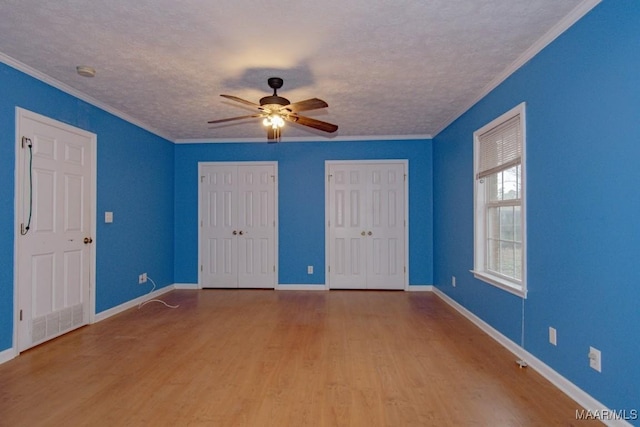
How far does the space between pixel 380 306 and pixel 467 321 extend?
1.15 meters

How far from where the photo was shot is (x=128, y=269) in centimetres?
471

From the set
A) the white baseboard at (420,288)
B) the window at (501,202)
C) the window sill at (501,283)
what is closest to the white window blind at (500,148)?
the window at (501,202)

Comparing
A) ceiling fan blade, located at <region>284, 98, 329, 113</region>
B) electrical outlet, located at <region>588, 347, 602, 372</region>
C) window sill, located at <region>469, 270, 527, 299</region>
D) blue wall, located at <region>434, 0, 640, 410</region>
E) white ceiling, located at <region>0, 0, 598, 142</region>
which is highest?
white ceiling, located at <region>0, 0, 598, 142</region>

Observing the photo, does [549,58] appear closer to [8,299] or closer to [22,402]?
[22,402]

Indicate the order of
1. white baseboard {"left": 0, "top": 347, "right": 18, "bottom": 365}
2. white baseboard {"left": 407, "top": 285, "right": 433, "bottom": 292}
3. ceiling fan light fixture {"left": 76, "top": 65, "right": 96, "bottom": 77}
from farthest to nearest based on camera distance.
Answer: white baseboard {"left": 407, "top": 285, "right": 433, "bottom": 292} → ceiling fan light fixture {"left": 76, "top": 65, "right": 96, "bottom": 77} → white baseboard {"left": 0, "top": 347, "right": 18, "bottom": 365}

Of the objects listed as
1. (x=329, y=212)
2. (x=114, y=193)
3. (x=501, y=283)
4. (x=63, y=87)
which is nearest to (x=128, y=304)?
(x=114, y=193)

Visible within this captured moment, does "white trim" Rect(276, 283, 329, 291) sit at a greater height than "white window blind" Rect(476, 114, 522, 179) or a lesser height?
lesser

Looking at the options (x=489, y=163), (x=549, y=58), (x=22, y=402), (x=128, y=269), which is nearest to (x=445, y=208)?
(x=489, y=163)

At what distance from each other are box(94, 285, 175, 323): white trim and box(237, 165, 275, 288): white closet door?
1.20m

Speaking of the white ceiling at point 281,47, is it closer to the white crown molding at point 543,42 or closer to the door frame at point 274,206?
the white crown molding at point 543,42

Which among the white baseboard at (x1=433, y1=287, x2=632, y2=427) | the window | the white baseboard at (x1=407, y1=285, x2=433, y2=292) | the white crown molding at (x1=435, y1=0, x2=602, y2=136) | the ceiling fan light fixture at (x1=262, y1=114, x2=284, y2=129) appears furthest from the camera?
the white baseboard at (x1=407, y1=285, x2=433, y2=292)

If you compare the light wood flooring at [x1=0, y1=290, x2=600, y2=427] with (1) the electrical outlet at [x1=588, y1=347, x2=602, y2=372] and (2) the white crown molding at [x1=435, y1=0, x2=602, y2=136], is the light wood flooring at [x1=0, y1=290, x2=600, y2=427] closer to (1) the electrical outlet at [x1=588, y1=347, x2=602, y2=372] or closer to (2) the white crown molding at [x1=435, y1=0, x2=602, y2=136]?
(1) the electrical outlet at [x1=588, y1=347, x2=602, y2=372]

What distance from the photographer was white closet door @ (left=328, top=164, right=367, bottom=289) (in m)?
5.85

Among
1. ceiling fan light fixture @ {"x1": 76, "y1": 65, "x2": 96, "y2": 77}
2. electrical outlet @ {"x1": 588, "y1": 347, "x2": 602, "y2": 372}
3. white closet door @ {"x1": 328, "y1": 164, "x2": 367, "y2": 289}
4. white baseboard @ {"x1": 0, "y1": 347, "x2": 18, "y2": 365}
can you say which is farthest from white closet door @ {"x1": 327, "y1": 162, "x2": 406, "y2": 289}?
white baseboard @ {"x1": 0, "y1": 347, "x2": 18, "y2": 365}
